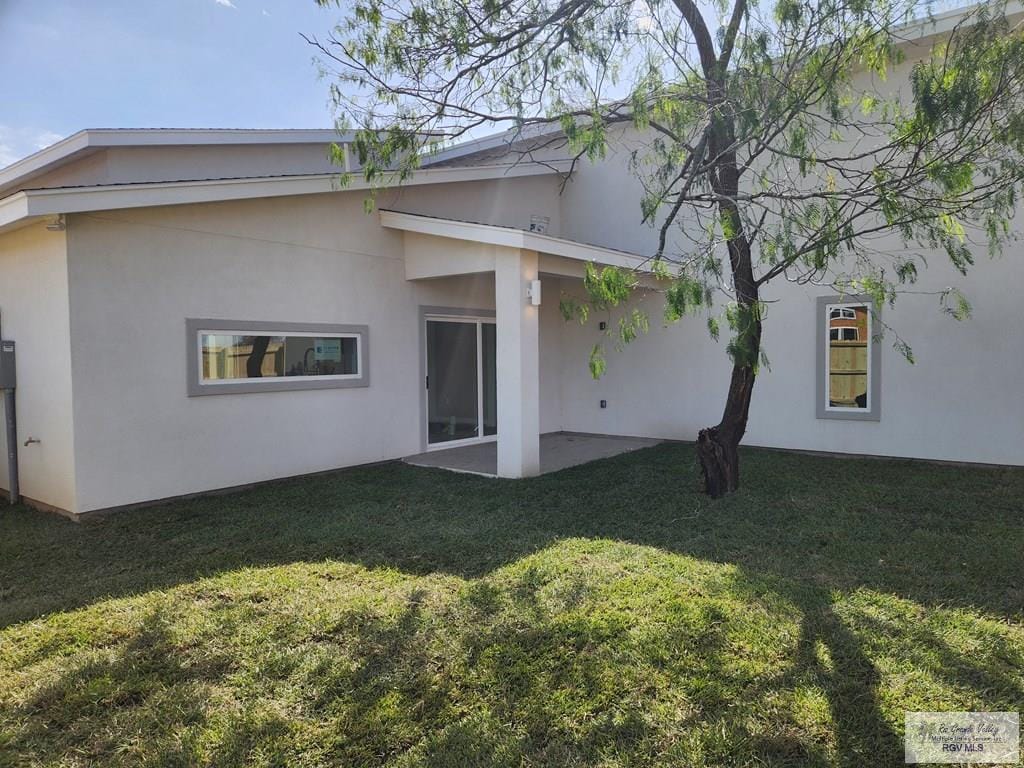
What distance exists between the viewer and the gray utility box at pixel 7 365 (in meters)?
7.09

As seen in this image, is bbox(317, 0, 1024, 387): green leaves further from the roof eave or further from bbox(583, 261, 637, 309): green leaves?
the roof eave

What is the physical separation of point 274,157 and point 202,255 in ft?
11.6

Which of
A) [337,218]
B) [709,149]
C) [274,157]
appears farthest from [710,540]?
[274,157]

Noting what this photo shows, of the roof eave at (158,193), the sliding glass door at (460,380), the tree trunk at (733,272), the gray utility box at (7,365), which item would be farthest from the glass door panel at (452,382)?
the gray utility box at (7,365)

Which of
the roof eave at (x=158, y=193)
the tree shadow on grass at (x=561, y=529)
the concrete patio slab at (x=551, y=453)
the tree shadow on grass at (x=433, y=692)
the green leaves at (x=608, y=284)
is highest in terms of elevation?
the roof eave at (x=158, y=193)

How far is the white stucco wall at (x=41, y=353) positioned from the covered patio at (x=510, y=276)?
13.2 ft

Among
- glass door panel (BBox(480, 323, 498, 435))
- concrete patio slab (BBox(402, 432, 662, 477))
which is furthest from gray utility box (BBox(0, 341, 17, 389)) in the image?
glass door panel (BBox(480, 323, 498, 435))

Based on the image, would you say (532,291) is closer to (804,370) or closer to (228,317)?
(228,317)

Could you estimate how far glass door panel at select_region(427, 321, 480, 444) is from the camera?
998 cm

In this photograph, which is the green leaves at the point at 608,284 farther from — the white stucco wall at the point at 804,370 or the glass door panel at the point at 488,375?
the glass door panel at the point at 488,375

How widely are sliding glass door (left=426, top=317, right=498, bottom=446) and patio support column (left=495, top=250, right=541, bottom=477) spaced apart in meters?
1.69

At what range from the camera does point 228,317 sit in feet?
24.3

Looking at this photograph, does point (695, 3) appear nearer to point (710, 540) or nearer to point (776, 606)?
point (710, 540)

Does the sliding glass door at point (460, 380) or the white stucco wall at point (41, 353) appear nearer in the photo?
the white stucco wall at point (41, 353)
